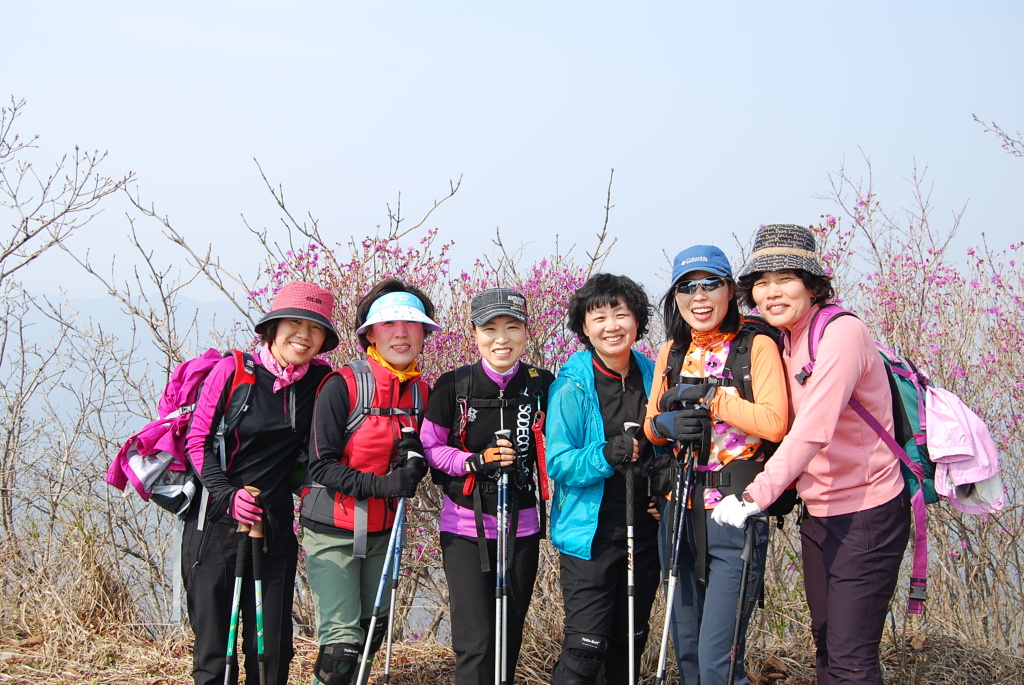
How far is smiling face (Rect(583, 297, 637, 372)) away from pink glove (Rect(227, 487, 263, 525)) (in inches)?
62.8

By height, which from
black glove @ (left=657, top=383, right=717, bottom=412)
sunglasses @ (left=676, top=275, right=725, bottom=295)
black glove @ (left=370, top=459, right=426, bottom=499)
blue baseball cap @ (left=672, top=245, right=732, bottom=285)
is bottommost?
black glove @ (left=370, top=459, right=426, bottom=499)

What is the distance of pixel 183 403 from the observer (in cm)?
352

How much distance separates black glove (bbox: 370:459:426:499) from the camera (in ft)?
10.9

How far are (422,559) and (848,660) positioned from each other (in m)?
3.57

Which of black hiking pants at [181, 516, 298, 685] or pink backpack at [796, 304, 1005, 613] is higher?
pink backpack at [796, 304, 1005, 613]

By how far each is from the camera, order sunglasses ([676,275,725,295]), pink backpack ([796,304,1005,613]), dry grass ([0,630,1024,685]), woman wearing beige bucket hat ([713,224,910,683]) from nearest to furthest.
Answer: woman wearing beige bucket hat ([713,224,910,683]), pink backpack ([796,304,1005,613]), sunglasses ([676,275,725,295]), dry grass ([0,630,1024,685])

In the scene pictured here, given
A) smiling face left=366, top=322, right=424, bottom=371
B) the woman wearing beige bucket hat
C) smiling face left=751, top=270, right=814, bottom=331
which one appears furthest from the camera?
smiling face left=366, top=322, right=424, bottom=371

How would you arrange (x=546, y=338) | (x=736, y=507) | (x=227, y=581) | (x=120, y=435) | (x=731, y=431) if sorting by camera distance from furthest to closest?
(x=120, y=435) < (x=546, y=338) < (x=227, y=581) < (x=731, y=431) < (x=736, y=507)

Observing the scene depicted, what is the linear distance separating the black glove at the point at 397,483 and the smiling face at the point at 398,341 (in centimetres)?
53

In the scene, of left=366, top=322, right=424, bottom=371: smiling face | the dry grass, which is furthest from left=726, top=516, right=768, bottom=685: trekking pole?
left=366, top=322, right=424, bottom=371: smiling face

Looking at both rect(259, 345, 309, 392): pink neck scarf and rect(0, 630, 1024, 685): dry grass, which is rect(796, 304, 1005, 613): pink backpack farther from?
→ rect(259, 345, 309, 392): pink neck scarf

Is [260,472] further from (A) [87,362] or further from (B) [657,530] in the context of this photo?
(A) [87,362]

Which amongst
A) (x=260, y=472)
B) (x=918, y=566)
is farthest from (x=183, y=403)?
(x=918, y=566)

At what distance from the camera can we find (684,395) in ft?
9.88
